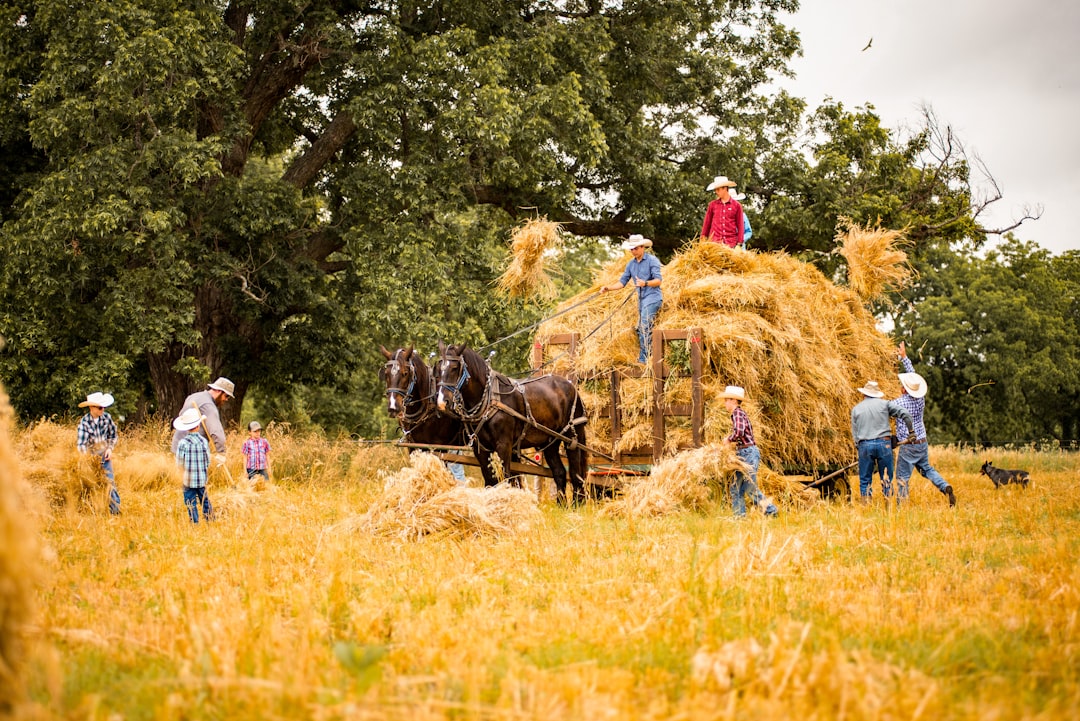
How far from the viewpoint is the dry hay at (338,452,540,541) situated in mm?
8039

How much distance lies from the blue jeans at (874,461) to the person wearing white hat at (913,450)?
6.9 inches

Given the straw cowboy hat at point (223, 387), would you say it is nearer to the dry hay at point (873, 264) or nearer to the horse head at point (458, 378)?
the horse head at point (458, 378)

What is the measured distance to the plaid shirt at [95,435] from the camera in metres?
10.4

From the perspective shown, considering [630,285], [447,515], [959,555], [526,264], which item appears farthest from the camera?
[526,264]

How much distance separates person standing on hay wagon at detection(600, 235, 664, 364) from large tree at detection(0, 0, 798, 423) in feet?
17.4

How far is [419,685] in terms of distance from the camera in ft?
12.8

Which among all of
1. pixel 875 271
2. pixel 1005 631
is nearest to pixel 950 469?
pixel 875 271

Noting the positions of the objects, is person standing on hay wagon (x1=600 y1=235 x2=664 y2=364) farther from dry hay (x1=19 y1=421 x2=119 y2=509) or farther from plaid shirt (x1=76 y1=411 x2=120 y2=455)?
dry hay (x1=19 y1=421 x2=119 y2=509)

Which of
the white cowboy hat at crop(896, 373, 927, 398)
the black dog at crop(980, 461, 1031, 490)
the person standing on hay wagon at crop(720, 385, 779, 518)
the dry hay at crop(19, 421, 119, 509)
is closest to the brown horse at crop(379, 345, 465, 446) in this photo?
the dry hay at crop(19, 421, 119, 509)

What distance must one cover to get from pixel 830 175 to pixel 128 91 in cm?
1311

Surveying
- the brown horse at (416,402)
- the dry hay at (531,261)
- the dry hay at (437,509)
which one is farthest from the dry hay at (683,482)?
the dry hay at (531,261)

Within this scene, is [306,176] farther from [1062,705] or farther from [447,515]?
[1062,705]

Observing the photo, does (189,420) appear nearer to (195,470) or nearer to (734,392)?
(195,470)

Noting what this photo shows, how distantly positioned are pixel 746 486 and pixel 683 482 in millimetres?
737
